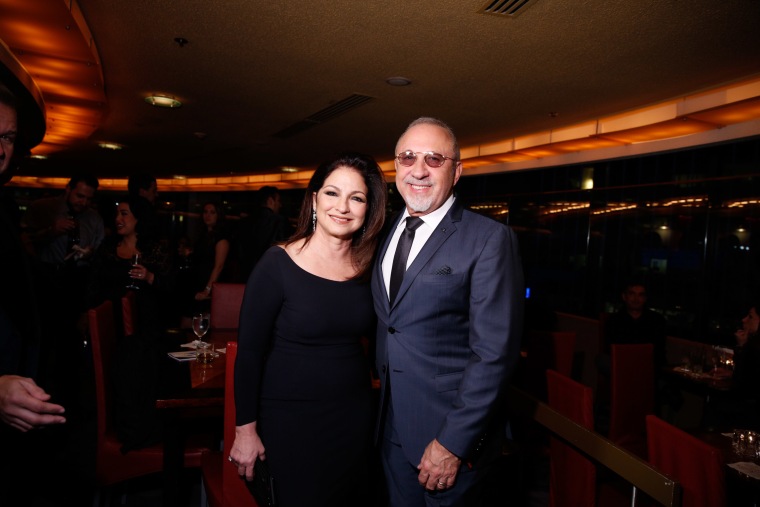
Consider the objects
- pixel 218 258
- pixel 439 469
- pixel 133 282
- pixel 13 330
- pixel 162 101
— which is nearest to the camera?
pixel 13 330

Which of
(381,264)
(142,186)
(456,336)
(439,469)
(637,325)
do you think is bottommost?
(637,325)

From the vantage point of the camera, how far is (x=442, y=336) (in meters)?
1.65

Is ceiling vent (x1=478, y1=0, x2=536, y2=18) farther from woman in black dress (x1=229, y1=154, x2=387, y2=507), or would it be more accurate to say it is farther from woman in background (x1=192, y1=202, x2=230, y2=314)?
woman in background (x1=192, y1=202, x2=230, y2=314)

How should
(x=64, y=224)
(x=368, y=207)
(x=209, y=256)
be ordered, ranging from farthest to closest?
(x=209, y=256), (x=64, y=224), (x=368, y=207)

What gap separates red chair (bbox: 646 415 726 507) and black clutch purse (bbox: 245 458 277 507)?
126 cm

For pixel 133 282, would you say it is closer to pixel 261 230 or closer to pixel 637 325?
pixel 261 230

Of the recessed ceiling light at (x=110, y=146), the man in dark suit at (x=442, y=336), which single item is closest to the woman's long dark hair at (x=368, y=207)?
the man in dark suit at (x=442, y=336)

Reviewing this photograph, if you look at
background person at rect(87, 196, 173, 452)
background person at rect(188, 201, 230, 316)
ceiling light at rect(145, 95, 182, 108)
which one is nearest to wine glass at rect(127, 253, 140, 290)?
background person at rect(87, 196, 173, 452)

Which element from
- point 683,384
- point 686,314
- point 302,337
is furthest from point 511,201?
point 302,337

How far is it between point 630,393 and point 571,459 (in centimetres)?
147

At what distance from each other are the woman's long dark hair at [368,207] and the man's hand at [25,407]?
2.97 feet

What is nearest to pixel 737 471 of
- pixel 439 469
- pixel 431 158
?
pixel 439 469

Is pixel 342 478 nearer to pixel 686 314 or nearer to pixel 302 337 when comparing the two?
pixel 302 337

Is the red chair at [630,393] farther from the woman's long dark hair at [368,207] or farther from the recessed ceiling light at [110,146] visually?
the recessed ceiling light at [110,146]
